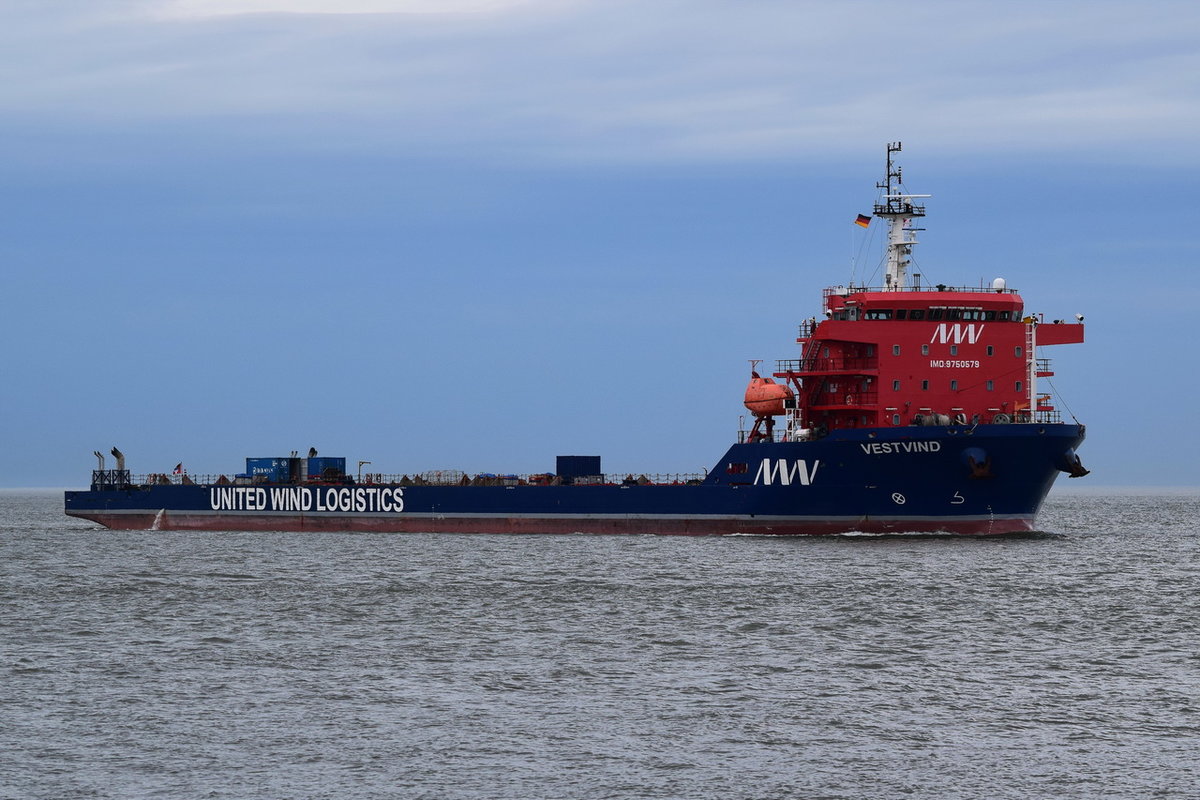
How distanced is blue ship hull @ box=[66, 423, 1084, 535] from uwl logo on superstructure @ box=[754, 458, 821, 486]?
0.04 m

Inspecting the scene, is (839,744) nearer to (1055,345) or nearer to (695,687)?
(695,687)

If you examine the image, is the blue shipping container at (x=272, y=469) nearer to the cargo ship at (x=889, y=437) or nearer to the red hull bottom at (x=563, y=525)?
the red hull bottom at (x=563, y=525)

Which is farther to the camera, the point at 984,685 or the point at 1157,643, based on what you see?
the point at 1157,643

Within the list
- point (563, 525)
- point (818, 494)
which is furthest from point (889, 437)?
point (563, 525)

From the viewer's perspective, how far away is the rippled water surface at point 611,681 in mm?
17578

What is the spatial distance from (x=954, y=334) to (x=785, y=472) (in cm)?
771

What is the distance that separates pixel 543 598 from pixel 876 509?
60.4 feet

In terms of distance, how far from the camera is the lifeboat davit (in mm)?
53125

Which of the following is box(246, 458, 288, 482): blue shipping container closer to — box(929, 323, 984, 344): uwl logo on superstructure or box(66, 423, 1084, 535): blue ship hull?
box(66, 423, 1084, 535): blue ship hull

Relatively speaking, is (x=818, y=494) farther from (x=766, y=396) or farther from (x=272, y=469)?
(x=272, y=469)

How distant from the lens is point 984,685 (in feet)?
75.4

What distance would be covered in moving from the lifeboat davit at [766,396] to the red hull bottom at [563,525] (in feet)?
14.7

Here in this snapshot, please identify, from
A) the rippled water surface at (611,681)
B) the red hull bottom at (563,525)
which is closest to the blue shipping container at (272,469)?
the red hull bottom at (563,525)

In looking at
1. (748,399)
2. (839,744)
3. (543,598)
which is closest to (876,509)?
(748,399)
